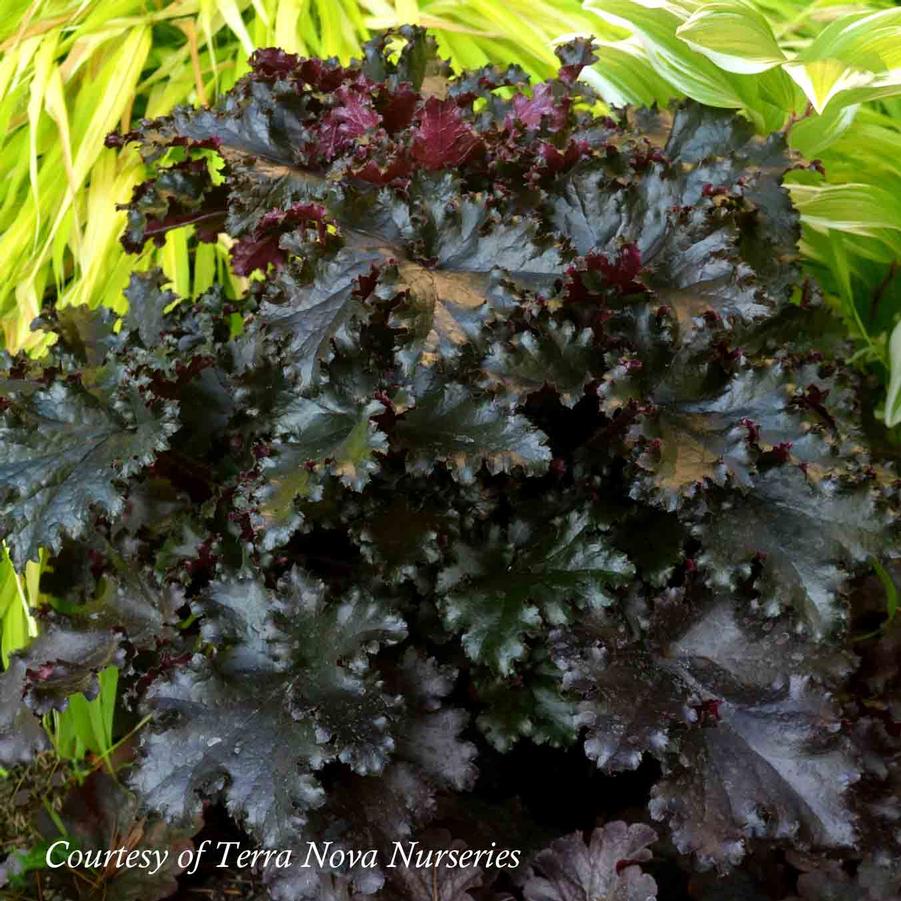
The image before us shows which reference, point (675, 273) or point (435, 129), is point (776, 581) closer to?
point (675, 273)

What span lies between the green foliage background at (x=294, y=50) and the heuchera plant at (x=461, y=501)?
12.8 inches

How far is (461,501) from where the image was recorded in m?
1.00

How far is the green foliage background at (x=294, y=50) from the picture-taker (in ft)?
4.39

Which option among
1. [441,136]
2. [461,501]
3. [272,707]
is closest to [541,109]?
[441,136]

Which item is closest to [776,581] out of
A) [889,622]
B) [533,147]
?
[889,622]

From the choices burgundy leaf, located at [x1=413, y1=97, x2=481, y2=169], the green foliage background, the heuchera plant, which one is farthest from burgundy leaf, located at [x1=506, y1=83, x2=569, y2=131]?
the green foliage background

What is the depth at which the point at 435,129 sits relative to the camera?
96cm

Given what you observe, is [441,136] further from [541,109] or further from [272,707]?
[272,707]

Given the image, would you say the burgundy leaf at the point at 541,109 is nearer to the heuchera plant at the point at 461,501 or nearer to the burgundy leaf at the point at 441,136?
the heuchera plant at the point at 461,501

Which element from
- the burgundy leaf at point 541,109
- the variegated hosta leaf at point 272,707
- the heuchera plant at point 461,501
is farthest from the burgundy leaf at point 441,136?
the variegated hosta leaf at point 272,707

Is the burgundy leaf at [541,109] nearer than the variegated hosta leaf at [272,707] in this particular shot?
No

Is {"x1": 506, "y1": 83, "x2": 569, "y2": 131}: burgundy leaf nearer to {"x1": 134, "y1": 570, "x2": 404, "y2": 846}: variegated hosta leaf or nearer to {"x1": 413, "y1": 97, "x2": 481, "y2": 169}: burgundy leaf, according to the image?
{"x1": 413, "y1": 97, "x2": 481, "y2": 169}: burgundy leaf

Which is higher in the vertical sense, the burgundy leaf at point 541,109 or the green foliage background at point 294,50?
the burgundy leaf at point 541,109

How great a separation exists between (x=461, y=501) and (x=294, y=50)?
108cm
